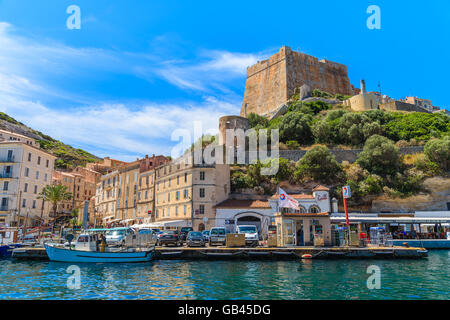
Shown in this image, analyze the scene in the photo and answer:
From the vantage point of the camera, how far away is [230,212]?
4184cm

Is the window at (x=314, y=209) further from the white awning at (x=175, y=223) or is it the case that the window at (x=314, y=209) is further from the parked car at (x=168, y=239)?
the parked car at (x=168, y=239)

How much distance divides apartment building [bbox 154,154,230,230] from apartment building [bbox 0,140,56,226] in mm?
21131

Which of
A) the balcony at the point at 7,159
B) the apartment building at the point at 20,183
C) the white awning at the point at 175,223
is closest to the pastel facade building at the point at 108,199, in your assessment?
the apartment building at the point at 20,183

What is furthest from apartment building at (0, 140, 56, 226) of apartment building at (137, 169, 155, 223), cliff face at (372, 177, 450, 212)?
cliff face at (372, 177, 450, 212)

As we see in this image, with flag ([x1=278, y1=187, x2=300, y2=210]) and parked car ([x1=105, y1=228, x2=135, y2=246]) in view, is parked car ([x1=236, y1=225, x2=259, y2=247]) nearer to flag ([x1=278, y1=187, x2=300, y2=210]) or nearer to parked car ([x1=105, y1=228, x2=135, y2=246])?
flag ([x1=278, y1=187, x2=300, y2=210])

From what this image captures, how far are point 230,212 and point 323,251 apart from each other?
17.0m

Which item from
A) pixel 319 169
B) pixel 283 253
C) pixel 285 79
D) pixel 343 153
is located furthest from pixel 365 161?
pixel 285 79

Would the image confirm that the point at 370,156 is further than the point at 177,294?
Yes

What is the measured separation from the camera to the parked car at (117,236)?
29.8 metres

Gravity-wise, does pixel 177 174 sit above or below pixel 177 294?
above

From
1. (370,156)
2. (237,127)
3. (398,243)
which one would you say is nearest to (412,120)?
(370,156)

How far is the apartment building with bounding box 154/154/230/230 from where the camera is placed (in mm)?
42125

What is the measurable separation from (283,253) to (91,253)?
15135 mm
